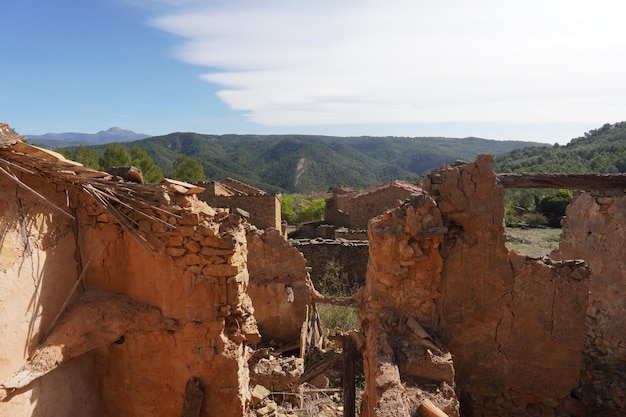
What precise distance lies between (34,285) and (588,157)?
1786 inches

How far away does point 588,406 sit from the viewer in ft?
17.7

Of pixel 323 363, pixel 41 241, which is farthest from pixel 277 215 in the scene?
pixel 41 241

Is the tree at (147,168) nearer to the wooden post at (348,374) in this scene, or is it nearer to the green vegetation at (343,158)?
the green vegetation at (343,158)

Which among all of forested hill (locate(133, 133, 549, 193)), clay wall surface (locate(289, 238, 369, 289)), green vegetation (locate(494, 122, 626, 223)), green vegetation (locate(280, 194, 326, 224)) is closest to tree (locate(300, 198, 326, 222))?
green vegetation (locate(280, 194, 326, 224))

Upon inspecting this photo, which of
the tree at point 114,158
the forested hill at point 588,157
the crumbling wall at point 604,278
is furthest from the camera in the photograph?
the tree at point 114,158

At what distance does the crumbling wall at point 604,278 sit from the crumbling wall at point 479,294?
1716 millimetres

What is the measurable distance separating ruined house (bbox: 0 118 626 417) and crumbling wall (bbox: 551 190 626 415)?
5.58 feet

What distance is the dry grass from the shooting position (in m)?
17.2

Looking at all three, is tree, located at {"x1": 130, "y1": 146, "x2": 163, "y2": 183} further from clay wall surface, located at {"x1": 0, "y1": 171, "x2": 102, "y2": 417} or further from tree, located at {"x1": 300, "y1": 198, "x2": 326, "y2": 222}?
clay wall surface, located at {"x1": 0, "y1": 171, "x2": 102, "y2": 417}

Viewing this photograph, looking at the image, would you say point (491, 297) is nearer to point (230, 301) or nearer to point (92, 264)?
point (230, 301)

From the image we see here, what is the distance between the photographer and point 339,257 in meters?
16.4

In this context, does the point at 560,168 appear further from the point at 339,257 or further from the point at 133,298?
the point at 133,298

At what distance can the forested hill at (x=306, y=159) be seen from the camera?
75.4 m

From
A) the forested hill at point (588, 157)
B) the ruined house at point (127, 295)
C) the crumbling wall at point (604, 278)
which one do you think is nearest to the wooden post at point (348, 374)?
the ruined house at point (127, 295)
